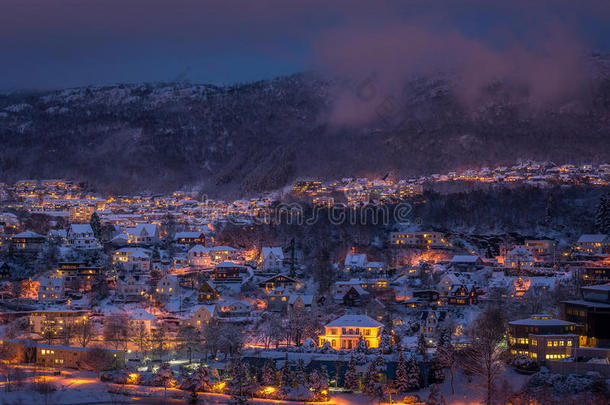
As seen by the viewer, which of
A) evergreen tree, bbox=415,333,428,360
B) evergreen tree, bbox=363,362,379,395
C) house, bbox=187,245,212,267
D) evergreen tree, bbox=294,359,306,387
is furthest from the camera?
house, bbox=187,245,212,267

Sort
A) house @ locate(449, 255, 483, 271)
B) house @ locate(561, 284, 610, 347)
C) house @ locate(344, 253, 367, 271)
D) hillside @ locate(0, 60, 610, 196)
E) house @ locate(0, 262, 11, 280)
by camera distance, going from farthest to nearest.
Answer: hillside @ locate(0, 60, 610, 196) < house @ locate(344, 253, 367, 271) < house @ locate(449, 255, 483, 271) < house @ locate(0, 262, 11, 280) < house @ locate(561, 284, 610, 347)

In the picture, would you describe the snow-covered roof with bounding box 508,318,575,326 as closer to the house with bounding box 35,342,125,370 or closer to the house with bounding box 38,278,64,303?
the house with bounding box 35,342,125,370

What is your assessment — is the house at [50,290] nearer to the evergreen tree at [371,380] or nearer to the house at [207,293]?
the house at [207,293]

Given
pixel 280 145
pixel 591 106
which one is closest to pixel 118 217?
pixel 280 145

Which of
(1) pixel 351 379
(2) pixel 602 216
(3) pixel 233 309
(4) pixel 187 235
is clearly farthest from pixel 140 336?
(2) pixel 602 216

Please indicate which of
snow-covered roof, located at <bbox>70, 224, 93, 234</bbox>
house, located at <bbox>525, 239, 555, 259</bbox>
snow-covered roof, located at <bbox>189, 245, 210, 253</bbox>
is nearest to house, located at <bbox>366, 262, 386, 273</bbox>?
house, located at <bbox>525, 239, 555, 259</bbox>

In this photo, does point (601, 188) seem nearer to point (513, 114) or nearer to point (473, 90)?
point (513, 114)

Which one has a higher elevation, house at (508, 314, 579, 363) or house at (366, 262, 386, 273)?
house at (366, 262, 386, 273)
